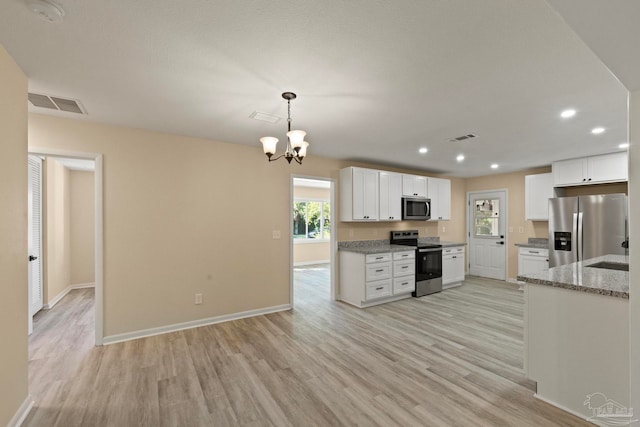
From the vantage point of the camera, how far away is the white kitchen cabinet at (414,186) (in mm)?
5488

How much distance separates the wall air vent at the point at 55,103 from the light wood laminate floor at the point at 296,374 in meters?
2.45

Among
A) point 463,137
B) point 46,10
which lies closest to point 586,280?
point 463,137

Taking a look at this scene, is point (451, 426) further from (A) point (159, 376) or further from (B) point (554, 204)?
(B) point (554, 204)

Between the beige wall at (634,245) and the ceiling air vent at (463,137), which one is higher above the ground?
the ceiling air vent at (463,137)

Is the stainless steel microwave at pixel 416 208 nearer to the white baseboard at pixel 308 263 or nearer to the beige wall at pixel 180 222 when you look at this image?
the beige wall at pixel 180 222

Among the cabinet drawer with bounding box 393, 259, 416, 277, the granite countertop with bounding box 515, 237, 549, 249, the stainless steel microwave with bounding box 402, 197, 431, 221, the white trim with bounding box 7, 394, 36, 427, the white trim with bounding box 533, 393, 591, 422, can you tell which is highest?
the stainless steel microwave with bounding box 402, 197, 431, 221

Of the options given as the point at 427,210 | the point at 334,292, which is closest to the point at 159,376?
the point at 334,292

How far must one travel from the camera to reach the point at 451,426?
1.87 meters

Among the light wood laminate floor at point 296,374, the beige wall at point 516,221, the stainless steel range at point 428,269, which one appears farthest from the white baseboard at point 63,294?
the beige wall at point 516,221

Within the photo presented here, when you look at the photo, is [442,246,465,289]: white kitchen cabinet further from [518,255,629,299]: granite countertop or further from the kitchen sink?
[518,255,629,299]: granite countertop

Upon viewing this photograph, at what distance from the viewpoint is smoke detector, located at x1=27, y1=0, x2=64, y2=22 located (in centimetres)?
138

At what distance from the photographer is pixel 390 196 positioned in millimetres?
5230

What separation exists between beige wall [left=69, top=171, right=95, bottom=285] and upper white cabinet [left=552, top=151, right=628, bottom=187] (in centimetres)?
906

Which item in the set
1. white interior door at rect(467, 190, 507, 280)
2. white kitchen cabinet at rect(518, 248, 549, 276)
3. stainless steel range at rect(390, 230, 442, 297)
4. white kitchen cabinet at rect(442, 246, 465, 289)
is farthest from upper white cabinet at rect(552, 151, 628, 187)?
stainless steel range at rect(390, 230, 442, 297)
